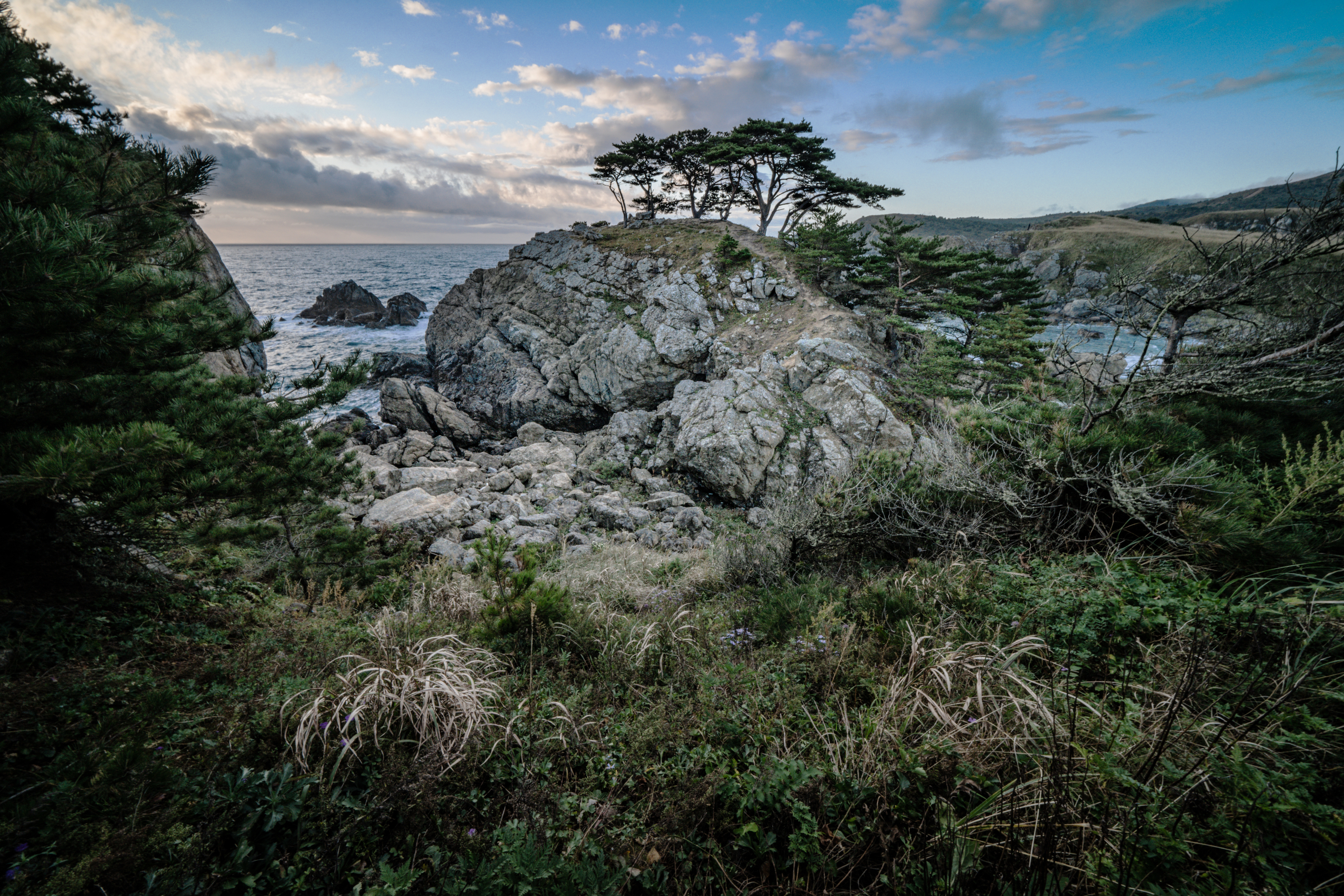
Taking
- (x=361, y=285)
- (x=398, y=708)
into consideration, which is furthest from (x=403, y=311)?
(x=398, y=708)

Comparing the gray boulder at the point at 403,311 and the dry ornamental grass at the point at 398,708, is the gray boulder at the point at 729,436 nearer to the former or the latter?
the dry ornamental grass at the point at 398,708

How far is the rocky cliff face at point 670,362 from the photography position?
13.6 m

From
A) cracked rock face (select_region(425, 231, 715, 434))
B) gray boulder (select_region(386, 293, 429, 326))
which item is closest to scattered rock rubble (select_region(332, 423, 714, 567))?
cracked rock face (select_region(425, 231, 715, 434))

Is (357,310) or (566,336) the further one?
(357,310)

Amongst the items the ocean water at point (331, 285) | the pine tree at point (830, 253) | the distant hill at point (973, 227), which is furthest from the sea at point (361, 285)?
the distant hill at point (973, 227)

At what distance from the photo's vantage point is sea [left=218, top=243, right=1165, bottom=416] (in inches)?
864

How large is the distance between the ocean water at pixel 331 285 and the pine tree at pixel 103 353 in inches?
59.3

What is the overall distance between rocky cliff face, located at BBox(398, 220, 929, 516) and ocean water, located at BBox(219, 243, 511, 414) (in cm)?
627

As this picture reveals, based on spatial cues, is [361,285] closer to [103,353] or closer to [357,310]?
[357,310]

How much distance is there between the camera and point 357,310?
41656 millimetres

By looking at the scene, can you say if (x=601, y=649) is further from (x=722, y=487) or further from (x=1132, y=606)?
(x=722, y=487)

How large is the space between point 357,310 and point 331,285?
2217cm

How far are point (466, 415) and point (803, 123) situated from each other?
75.7 ft

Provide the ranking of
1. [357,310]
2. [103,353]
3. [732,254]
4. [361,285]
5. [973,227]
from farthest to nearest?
[973,227] → [361,285] → [357,310] → [732,254] → [103,353]
